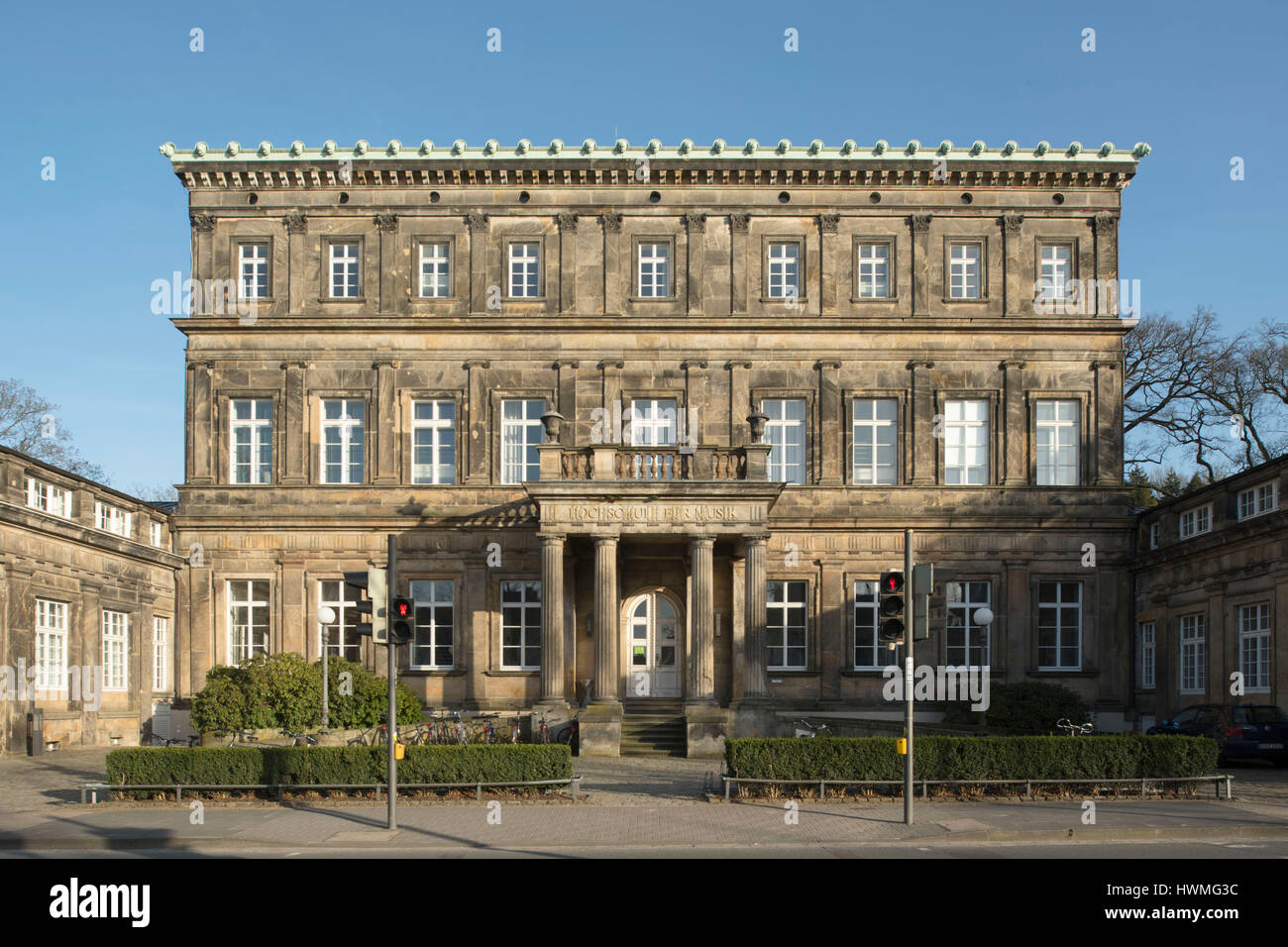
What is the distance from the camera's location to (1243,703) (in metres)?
27.9

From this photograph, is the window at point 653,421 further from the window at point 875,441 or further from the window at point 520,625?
the window at point 875,441

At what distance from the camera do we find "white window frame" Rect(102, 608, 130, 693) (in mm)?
31297

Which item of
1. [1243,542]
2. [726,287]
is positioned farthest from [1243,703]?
[726,287]

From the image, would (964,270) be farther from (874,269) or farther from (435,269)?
(435,269)

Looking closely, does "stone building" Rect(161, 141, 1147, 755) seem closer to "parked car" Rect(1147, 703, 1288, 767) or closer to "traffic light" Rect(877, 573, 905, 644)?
"parked car" Rect(1147, 703, 1288, 767)

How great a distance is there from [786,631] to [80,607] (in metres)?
18.7

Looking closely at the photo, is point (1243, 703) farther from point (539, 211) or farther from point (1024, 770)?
point (539, 211)

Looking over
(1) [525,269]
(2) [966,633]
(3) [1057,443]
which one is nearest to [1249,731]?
(2) [966,633]

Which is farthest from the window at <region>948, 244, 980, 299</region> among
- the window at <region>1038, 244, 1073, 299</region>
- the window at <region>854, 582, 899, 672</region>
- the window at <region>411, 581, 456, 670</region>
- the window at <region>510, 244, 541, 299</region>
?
the window at <region>411, 581, 456, 670</region>

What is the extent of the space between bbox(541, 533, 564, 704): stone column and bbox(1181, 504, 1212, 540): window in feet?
54.2

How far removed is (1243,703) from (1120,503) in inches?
310

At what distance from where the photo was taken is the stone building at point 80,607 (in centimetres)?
2681
